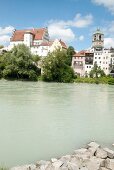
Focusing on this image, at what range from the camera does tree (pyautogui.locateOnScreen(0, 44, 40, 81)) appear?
240 feet

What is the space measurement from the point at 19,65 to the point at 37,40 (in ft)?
81.4

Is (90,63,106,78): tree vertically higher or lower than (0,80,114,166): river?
higher

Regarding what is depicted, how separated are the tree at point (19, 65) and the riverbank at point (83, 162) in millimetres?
61157

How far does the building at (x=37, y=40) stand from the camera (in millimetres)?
92856

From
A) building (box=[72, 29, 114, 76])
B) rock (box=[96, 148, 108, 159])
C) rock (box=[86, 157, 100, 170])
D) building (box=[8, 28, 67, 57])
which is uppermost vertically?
building (box=[8, 28, 67, 57])

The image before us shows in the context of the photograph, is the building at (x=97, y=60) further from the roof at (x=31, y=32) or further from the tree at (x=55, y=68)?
the tree at (x=55, y=68)

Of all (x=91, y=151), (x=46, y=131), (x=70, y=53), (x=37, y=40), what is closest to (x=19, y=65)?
(x=70, y=53)

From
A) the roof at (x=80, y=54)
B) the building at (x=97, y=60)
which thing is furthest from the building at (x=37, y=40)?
the building at (x=97, y=60)

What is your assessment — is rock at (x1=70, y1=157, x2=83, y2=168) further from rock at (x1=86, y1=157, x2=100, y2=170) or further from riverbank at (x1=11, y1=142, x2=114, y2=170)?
rock at (x1=86, y1=157, x2=100, y2=170)

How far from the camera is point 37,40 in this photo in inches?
3812

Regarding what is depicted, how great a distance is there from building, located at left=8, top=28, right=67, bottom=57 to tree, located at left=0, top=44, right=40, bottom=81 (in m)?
17.1

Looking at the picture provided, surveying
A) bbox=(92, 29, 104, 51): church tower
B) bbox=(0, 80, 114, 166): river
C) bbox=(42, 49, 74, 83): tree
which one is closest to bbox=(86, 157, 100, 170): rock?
bbox=(0, 80, 114, 166): river

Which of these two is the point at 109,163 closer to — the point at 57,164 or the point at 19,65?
the point at 57,164

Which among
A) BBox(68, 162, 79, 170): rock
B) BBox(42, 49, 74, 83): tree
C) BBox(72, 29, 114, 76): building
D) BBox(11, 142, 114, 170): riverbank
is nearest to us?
BBox(68, 162, 79, 170): rock
